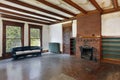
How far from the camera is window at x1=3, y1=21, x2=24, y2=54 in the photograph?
19.5 ft

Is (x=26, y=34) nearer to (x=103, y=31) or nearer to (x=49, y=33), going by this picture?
(x=49, y=33)

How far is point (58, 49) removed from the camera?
7602mm

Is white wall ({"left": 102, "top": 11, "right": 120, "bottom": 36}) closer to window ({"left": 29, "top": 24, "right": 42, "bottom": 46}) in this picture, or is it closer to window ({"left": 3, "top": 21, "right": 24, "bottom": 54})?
window ({"left": 29, "top": 24, "right": 42, "bottom": 46})

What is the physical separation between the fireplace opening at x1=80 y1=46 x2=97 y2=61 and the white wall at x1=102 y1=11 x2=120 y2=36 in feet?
3.66

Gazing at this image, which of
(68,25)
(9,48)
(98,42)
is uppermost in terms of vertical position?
(68,25)

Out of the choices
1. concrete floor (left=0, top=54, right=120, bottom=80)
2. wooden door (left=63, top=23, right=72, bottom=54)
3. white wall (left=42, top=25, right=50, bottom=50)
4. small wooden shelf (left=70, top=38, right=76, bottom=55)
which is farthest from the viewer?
white wall (left=42, top=25, right=50, bottom=50)

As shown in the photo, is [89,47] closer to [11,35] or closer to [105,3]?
[105,3]

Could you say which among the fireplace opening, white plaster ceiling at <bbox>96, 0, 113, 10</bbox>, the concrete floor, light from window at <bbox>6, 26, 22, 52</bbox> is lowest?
the concrete floor

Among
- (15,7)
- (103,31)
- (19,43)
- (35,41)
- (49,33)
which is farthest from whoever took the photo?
(49,33)

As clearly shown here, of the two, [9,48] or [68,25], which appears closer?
[9,48]

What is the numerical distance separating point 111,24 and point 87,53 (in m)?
2.03

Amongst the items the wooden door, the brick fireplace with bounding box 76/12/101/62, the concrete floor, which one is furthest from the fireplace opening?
the wooden door

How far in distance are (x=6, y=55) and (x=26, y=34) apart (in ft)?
6.25

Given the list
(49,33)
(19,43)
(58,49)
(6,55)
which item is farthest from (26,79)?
(49,33)
